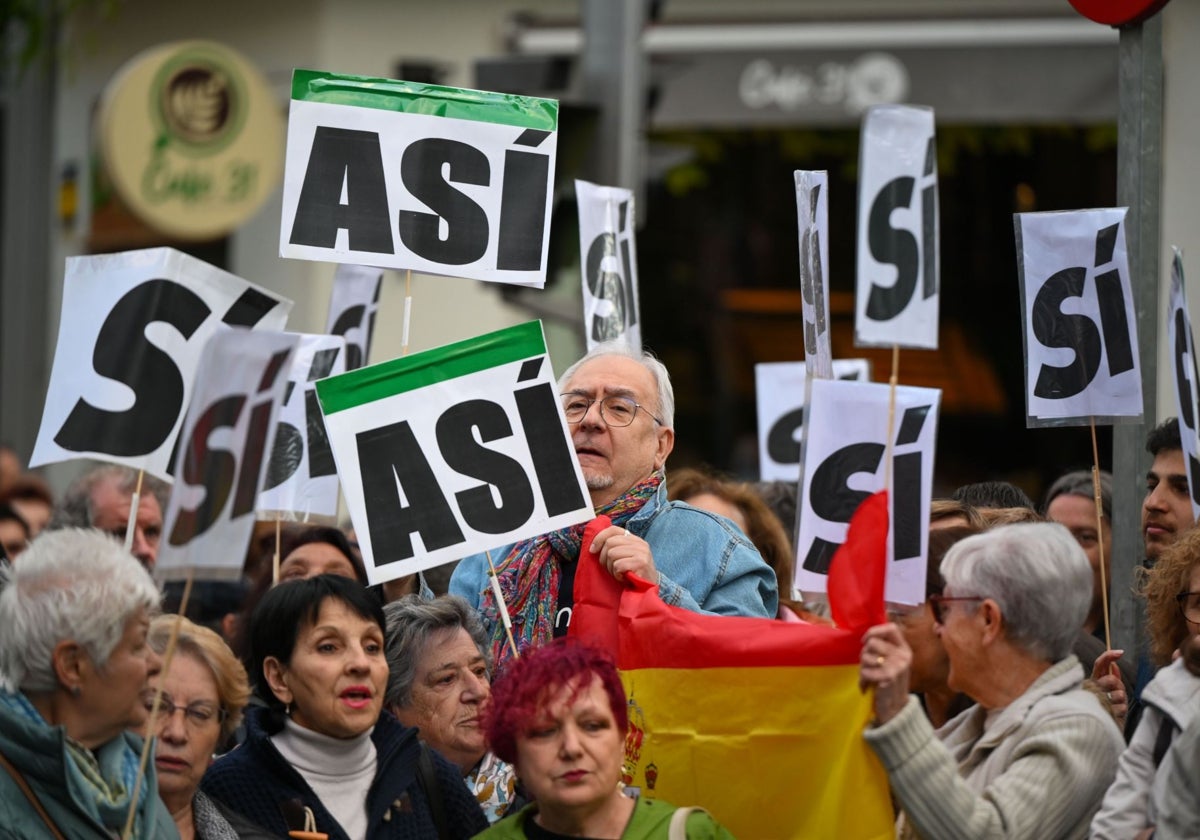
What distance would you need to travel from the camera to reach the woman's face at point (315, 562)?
611 centimetres

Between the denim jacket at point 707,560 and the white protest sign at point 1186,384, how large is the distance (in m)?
1.28

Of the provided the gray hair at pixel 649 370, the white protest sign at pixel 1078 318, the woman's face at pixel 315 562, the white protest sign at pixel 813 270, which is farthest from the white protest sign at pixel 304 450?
the white protest sign at pixel 1078 318

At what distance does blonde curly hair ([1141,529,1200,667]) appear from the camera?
178 inches

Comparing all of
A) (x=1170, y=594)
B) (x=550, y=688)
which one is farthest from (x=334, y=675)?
(x=1170, y=594)

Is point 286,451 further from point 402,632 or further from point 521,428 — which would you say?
point 521,428

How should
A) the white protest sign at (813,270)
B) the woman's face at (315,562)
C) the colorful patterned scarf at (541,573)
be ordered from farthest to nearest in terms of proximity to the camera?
the woman's face at (315,562) < the colorful patterned scarf at (541,573) < the white protest sign at (813,270)

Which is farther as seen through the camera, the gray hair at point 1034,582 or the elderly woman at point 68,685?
the gray hair at point 1034,582

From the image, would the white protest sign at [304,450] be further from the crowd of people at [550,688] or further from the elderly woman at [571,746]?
the elderly woman at [571,746]

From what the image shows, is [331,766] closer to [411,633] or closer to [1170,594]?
A: [411,633]

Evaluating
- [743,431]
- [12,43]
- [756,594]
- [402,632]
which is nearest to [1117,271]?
[756,594]

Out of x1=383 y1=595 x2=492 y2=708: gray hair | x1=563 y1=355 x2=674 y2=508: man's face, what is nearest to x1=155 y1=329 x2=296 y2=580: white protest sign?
x1=383 y1=595 x2=492 y2=708: gray hair

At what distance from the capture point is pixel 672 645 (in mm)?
4449

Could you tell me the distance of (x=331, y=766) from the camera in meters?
4.57

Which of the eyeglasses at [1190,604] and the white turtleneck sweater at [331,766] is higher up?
the eyeglasses at [1190,604]
